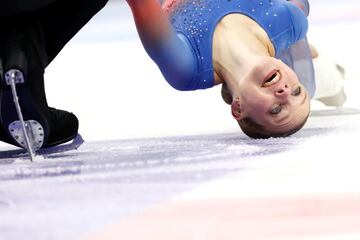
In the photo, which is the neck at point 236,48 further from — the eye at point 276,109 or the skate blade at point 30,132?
the skate blade at point 30,132

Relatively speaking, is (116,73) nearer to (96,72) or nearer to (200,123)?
(96,72)

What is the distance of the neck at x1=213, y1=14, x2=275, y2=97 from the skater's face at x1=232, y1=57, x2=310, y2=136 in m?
0.03

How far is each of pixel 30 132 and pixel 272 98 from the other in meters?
0.50

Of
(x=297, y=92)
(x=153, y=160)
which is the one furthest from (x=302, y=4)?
(x=153, y=160)

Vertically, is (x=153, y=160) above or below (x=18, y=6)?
below

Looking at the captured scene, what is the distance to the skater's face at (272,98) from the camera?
5.19ft

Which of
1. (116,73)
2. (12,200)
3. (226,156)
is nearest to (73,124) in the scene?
(226,156)

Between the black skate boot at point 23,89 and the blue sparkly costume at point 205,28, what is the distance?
329 mm

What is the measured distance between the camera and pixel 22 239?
870mm

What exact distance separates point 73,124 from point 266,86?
399mm

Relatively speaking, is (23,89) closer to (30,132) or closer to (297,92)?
(30,132)

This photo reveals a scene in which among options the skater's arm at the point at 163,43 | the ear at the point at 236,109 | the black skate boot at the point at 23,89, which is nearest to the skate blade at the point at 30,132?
the black skate boot at the point at 23,89

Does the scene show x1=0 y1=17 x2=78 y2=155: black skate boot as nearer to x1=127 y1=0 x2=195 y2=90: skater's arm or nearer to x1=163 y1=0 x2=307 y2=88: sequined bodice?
x1=127 y1=0 x2=195 y2=90: skater's arm

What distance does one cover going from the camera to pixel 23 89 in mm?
1344
